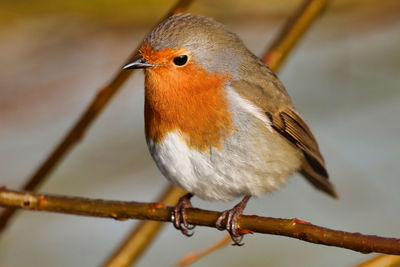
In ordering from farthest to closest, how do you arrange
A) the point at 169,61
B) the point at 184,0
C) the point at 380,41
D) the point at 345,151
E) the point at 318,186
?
1. the point at 345,151
2. the point at 380,41
3. the point at 318,186
4. the point at 169,61
5. the point at 184,0

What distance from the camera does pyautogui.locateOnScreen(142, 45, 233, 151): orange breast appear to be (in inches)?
112

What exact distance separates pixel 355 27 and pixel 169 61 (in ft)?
4.99

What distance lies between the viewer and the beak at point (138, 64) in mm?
2657

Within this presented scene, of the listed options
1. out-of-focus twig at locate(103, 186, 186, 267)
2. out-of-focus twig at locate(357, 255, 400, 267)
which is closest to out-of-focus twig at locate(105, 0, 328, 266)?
out-of-focus twig at locate(103, 186, 186, 267)

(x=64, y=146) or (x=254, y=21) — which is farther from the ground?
(x=254, y=21)

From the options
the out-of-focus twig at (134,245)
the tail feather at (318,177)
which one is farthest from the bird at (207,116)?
the tail feather at (318,177)

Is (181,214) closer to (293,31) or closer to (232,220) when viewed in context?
(232,220)

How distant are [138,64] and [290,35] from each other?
0.73 meters

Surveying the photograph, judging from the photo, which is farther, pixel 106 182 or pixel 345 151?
pixel 345 151

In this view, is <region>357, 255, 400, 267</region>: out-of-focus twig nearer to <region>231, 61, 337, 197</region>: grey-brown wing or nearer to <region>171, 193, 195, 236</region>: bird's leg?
<region>171, 193, 195, 236</region>: bird's leg

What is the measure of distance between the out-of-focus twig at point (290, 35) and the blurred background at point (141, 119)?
0.77m

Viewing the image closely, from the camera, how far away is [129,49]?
14.9 feet

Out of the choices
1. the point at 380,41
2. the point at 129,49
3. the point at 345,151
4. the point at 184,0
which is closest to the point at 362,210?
the point at 345,151

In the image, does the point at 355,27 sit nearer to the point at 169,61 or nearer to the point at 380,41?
the point at 380,41
